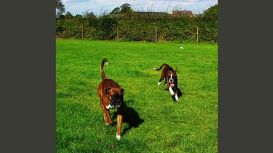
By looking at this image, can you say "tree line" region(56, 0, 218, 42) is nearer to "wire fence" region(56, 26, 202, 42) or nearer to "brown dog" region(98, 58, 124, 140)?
"wire fence" region(56, 26, 202, 42)

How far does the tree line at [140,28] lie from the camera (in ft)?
86.9

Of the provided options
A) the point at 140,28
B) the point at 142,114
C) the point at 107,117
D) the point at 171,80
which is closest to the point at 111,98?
the point at 107,117

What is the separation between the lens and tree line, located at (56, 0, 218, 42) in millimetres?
26484

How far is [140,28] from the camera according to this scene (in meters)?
29.8

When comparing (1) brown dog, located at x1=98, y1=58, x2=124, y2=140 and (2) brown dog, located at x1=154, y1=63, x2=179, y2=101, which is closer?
(1) brown dog, located at x1=98, y1=58, x2=124, y2=140

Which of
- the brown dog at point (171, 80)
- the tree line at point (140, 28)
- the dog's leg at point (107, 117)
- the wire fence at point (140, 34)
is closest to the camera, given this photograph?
the dog's leg at point (107, 117)

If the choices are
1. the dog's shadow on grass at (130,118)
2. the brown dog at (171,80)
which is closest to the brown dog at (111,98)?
the dog's shadow on grass at (130,118)

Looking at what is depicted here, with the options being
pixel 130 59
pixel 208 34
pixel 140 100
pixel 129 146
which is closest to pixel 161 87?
pixel 140 100

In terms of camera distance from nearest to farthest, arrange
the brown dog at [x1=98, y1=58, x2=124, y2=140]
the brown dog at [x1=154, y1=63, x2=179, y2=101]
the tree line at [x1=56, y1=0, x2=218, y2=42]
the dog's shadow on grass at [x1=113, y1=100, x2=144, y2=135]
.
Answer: the brown dog at [x1=98, y1=58, x2=124, y2=140] → the dog's shadow on grass at [x1=113, y1=100, x2=144, y2=135] → the brown dog at [x1=154, y1=63, x2=179, y2=101] → the tree line at [x1=56, y1=0, x2=218, y2=42]

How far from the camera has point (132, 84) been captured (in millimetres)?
10805

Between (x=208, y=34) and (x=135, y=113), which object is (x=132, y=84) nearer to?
(x=135, y=113)

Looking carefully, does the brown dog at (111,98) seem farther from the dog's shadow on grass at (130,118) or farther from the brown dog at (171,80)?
the brown dog at (171,80)

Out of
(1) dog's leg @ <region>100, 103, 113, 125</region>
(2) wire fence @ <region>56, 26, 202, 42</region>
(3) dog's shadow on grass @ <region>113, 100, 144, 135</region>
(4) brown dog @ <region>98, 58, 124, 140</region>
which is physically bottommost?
(3) dog's shadow on grass @ <region>113, 100, 144, 135</region>

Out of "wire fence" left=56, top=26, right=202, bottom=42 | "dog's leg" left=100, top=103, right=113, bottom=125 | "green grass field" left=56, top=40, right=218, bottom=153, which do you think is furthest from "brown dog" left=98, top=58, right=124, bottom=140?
"wire fence" left=56, top=26, right=202, bottom=42
